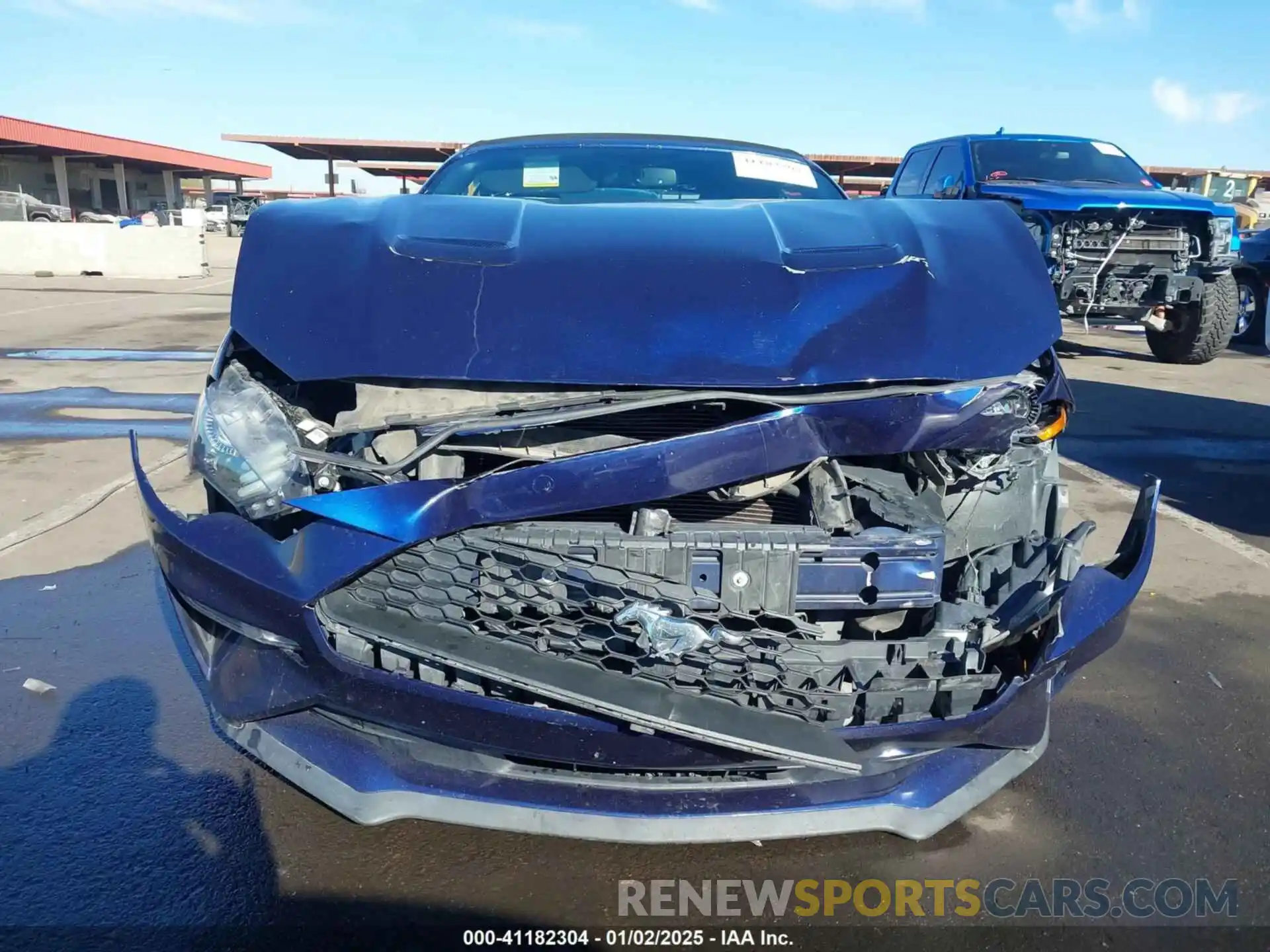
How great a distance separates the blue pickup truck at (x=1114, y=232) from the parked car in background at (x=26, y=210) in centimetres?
2492

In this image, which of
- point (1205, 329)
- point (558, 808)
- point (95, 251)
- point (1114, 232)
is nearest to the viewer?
point (558, 808)

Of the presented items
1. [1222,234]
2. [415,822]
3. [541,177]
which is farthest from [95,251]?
[415,822]

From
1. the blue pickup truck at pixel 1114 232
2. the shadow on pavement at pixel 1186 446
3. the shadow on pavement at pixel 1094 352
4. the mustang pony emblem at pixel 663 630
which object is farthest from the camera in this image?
the shadow on pavement at pixel 1094 352

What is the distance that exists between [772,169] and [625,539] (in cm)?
240

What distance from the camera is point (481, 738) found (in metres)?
1.86

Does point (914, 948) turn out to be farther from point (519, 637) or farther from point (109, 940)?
point (109, 940)

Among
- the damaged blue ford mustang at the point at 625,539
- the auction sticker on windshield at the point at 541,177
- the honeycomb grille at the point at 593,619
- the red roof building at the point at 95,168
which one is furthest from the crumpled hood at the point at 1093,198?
the red roof building at the point at 95,168

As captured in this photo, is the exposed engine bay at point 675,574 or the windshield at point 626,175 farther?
the windshield at point 626,175

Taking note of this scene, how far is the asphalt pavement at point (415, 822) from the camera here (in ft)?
6.75

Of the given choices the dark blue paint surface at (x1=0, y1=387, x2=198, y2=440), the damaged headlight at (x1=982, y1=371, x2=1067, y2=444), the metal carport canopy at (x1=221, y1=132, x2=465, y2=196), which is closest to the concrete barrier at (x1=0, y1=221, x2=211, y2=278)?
the metal carport canopy at (x1=221, y1=132, x2=465, y2=196)

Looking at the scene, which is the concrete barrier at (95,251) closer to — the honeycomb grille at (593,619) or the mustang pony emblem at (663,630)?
the honeycomb grille at (593,619)

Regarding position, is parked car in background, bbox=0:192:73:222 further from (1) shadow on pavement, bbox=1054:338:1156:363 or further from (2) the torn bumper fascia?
(2) the torn bumper fascia

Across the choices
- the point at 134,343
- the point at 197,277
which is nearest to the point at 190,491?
the point at 134,343

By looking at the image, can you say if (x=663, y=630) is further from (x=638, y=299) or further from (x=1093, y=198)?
(x=1093, y=198)
